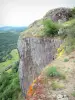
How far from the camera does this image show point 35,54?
52.2ft

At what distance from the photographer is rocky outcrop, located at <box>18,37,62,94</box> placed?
14688 millimetres

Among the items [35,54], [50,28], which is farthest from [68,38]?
[35,54]

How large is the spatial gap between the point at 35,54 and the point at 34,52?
0.56 ft

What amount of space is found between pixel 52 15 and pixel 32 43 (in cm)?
389

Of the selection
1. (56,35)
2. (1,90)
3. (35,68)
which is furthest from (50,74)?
(1,90)

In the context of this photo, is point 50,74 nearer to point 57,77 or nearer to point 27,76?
point 57,77

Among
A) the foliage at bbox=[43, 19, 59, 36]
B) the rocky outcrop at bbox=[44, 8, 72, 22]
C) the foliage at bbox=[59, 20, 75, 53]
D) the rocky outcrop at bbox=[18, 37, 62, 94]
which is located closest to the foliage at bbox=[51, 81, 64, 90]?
the foliage at bbox=[59, 20, 75, 53]

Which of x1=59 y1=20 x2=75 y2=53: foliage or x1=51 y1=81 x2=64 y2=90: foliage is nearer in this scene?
x1=51 y1=81 x2=64 y2=90: foliage

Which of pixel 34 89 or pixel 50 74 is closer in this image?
pixel 34 89

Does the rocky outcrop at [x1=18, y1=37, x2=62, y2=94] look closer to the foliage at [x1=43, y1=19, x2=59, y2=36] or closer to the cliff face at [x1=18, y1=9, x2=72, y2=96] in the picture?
the cliff face at [x1=18, y1=9, x2=72, y2=96]

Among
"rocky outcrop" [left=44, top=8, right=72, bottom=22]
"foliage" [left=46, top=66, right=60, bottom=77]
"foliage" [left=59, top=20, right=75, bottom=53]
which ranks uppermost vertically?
"rocky outcrop" [left=44, top=8, right=72, bottom=22]

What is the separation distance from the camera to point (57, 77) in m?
8.14

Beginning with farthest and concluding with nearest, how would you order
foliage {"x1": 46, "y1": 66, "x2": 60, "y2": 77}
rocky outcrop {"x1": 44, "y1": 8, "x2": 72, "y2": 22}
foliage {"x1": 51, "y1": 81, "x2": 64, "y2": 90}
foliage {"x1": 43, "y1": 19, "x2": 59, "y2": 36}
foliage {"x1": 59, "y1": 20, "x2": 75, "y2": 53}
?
rocky outcrop {"x1": 44, "y1": 8, "x2": 72, "y2": 22}, foliage {"x1": 43, "y1": 19, "x2": 59, "y2": 36}, foliage {"x1": 59, "y1": 20, "x2": 75, "y2": 53}, foliage {"x1": 46, "y1": 66, "x2": 60, "y2": 77}, foliage {"x1": 51, "y1": 81, "x2": 64, "y2": 90}

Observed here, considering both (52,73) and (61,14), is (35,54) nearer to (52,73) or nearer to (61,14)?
(61,14)
